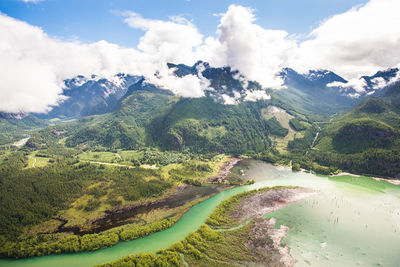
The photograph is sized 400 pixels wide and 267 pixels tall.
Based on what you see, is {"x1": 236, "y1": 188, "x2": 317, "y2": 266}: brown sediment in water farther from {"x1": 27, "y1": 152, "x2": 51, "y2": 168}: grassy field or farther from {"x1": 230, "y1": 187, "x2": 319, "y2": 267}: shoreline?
{"x1": 27, "y1": 152, "x2": 51, "y2": 168}: grassy field

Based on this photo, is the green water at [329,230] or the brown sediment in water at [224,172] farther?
the brown sediment in water at [224,172]

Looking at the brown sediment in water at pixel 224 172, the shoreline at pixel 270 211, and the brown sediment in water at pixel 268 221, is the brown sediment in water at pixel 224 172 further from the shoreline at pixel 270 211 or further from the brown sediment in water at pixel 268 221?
the brown sediment in water at pixel 268 221

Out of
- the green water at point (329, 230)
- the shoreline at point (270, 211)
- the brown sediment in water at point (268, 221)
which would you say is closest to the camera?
the green water at point (329, 230)

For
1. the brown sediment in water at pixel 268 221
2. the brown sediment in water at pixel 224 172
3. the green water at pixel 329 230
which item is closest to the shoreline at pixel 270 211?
the brown sediment in water at pixel 268 221

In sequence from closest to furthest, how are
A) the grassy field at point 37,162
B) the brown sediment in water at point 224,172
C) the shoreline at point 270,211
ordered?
the shoreline at point 270,211, the brown sediment in water at point 224,172, the grassy field at point 37,162

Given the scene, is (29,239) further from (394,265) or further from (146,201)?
(394,265)

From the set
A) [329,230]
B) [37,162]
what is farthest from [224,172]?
[37,162]

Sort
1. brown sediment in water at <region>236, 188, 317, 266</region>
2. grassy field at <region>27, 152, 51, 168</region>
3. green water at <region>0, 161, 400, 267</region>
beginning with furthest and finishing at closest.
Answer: grassy field at <region>27, 152, 51, 168</region> → brown sediment in water at <region>236, 188, 317, 266</region> → green water at <region>0, 161, 400, 267</region>

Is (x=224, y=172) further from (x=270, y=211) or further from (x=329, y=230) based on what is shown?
(x=329, y=230)

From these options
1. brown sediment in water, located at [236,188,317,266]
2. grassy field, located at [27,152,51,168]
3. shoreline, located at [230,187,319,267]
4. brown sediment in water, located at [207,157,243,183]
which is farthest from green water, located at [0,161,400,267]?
Result: grassy field, located at [27,152,51,168]
